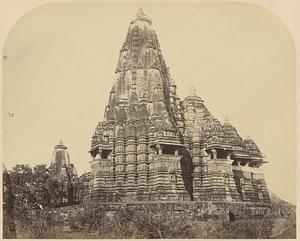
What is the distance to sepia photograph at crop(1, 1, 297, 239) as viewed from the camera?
181 inches

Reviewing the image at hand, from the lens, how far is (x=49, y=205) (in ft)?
15.3

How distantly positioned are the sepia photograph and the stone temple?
0.05 feet

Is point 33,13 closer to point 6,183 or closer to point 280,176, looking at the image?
point 6,183

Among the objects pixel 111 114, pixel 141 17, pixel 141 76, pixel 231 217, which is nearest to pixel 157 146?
pixel 111 114

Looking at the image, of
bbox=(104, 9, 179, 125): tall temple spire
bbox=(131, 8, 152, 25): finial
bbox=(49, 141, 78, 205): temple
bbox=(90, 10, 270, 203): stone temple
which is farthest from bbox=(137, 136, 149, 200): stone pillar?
bbox=(131, 8, 152, 25): finial

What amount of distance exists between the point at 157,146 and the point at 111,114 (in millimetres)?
345

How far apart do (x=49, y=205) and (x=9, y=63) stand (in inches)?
34.2

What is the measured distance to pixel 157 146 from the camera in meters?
4.87

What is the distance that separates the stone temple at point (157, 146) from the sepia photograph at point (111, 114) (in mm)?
14

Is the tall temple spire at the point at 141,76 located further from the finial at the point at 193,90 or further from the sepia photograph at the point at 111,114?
the finial at the point at 193,90

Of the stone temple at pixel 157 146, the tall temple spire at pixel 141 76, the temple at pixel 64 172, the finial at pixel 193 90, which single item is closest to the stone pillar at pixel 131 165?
the stone temple at pixel 157 146

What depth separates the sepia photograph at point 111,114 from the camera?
4.59 meters

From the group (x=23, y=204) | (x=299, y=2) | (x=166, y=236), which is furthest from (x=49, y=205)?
(x=299, y=2)

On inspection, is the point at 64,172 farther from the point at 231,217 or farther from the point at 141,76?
the point at 231,217
